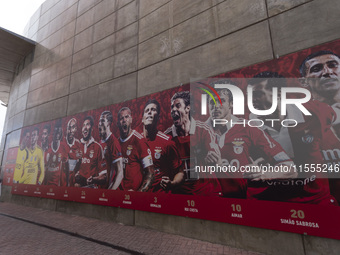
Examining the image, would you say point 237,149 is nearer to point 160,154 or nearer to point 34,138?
point 160,154

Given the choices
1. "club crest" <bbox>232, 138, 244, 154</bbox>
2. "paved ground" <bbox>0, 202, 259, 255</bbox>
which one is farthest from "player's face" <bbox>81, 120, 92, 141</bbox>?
"club crest" <bbox>232, 138, 244, 154</bbox>

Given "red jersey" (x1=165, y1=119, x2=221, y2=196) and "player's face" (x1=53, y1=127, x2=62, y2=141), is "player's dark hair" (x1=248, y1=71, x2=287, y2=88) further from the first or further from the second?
"player's face" (x1=53, y1=127, x2=62, y2=141)

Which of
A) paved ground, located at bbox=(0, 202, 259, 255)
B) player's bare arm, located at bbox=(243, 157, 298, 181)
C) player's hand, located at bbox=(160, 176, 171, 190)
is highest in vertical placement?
player's bare arm, located at bbox=(243, 157, 298, 181)

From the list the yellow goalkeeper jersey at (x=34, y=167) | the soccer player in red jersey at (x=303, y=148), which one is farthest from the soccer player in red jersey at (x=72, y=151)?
the soccer player in red jersey at (x=303, y=148)

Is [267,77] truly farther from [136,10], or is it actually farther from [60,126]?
[60,126]

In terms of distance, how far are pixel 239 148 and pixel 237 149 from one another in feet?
0.18

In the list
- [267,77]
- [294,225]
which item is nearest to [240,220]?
[294,225]

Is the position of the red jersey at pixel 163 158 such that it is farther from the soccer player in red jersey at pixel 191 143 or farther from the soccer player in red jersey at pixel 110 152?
the soccer player in red jersey at pixel 110 152

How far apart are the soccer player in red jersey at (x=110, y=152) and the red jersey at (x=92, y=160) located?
0.95 feet

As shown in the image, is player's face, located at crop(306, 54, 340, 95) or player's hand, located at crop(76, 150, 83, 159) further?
player's hand, located at crop(76, 150, 83, 159)

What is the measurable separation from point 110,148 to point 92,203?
223cm

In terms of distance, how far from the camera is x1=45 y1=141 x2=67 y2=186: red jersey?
8.88m

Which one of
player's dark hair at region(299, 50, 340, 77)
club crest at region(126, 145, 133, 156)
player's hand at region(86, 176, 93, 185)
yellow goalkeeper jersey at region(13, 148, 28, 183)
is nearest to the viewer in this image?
player's dark hair at region(299, 50, 340, 77)

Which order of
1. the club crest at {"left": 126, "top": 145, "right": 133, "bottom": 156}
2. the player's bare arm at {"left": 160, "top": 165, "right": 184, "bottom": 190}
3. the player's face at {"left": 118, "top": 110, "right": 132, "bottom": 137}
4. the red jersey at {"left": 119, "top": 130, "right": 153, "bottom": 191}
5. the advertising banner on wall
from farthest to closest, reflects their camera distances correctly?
the player's face at {"left": 118, "top": 110, "right": 132, "bottom": 137}, the club crest at {"left": 126, "top": 145, "right": 133, "bottom": 156}, the red jersey at {"left": 119, "top": 130, "right": 153, "bottom": 191}, the player's bare arm at {"left": 160, "top": 165, "right": 184, "bottom": 190}, the advertising banner on wall
